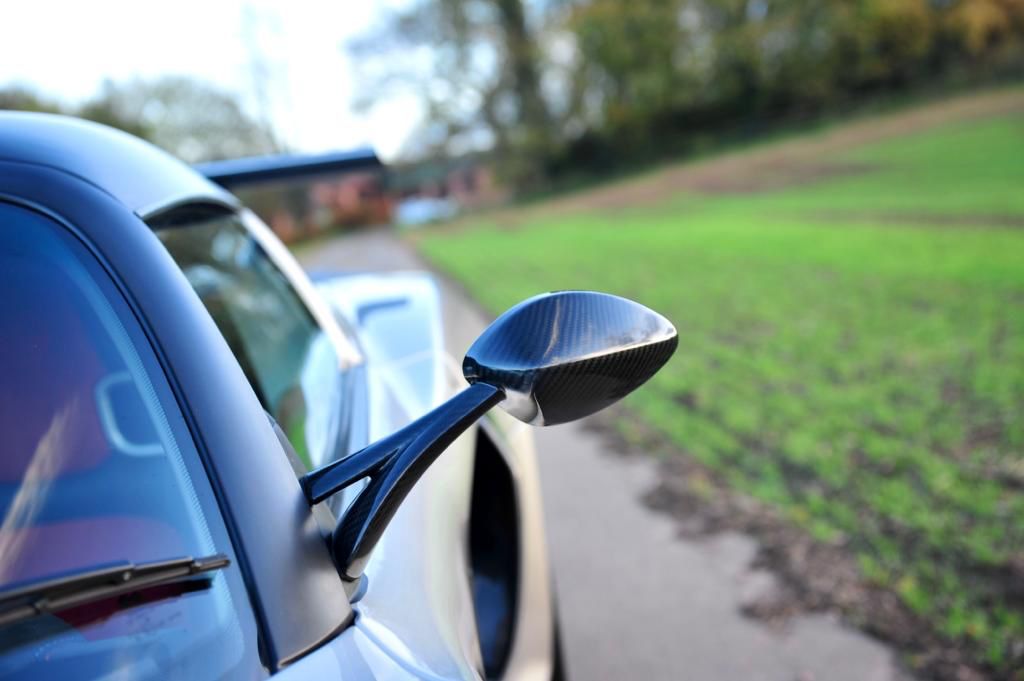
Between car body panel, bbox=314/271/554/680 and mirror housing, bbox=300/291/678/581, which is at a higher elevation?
mirror housing, bbox=300/291/678/581

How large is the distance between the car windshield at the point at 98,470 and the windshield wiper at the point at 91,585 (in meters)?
0.02

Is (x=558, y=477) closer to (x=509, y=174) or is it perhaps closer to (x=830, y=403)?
(x=830, y=403)

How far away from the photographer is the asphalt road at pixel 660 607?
2.65 meters

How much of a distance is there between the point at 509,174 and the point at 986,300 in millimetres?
35363

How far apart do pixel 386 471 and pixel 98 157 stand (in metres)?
0.71

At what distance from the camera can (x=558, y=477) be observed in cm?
470

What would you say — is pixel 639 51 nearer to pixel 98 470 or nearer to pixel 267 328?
pixel 267 328

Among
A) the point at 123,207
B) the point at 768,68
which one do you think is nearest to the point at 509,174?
the point at 768,68

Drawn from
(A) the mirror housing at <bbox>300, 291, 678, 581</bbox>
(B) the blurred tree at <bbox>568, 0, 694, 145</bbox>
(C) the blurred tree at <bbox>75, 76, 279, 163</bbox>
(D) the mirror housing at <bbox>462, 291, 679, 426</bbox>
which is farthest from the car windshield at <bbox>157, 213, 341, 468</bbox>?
(B) the blurred tree at <bbox>568, 0, 694, 145</bbox>

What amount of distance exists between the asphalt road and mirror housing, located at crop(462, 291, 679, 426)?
50.7 inches

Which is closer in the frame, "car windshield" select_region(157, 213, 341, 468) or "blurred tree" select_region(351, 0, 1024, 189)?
"car windshield" select_region(157, 213, 341, 468)

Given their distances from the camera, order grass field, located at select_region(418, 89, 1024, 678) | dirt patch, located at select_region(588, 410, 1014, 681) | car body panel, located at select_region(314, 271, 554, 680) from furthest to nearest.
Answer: grass field, located at select_region(418, 89, 1024, 678), dirt patch, located at select_region(588, 410, 1014, 681), car body panel, located at select_region(314, 271, 554, 680)

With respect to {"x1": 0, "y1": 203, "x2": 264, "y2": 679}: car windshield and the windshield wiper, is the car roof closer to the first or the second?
{"x1": 0, "y1": 203, "x2": 264, "y2": 679}: car windshield

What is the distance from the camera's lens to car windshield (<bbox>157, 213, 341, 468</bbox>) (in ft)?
5.75
